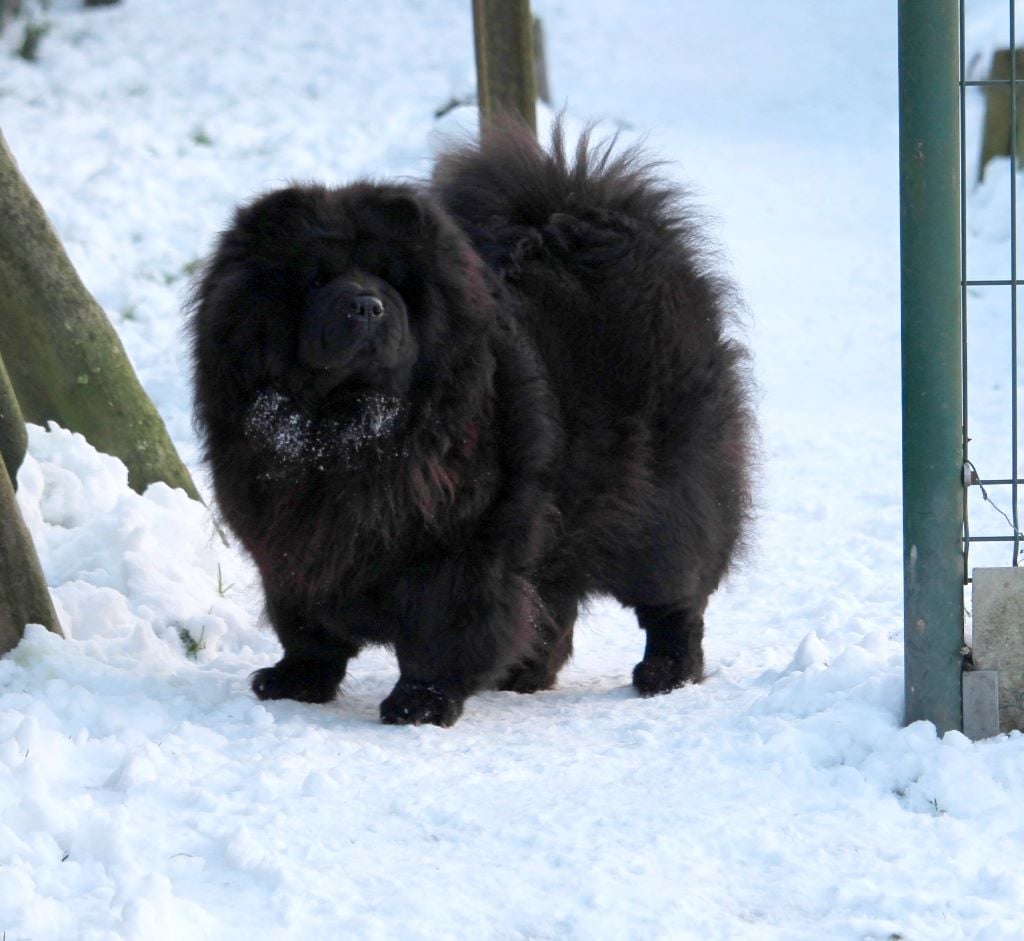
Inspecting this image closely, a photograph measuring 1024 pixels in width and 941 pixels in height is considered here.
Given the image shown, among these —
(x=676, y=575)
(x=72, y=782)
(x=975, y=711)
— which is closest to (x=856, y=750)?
(x=975, y=711)

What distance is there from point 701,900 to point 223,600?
7.83 feet

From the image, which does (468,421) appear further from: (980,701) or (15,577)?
(980,701)

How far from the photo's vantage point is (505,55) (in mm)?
7312

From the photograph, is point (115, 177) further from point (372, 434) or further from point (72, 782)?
point (72, 782)

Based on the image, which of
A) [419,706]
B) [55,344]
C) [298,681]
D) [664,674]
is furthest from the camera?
[55,344]

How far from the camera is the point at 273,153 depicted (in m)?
11.6

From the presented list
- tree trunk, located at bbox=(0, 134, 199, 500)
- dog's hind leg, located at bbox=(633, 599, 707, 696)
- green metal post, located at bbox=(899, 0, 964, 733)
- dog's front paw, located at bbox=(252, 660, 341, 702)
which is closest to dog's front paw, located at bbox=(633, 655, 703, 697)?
dog's hind leg, located at bbox=(633, 599, 707, 696)

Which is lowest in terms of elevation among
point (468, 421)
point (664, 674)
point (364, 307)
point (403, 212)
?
point (664, 674)

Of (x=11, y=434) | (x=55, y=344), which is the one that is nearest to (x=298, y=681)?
(x=11, y=434)

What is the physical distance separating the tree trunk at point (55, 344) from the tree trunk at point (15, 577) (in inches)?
46.8

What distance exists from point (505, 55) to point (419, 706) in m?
4.44

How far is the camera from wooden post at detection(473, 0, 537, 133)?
7.26 meters

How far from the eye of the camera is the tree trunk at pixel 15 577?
144 inches

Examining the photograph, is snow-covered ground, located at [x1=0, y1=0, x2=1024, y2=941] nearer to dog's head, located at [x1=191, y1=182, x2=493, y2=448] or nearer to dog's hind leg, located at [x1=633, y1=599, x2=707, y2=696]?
dog's hind leg, located at [x1=633, y1=599, x2=707, y2=696]
